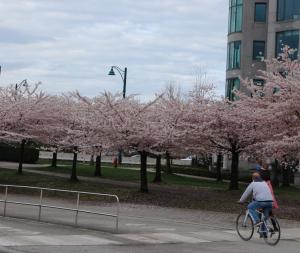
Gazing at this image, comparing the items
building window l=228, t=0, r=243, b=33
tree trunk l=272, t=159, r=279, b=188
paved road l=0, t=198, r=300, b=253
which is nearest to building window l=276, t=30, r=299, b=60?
building window l=228, t=0, r=243, b=33

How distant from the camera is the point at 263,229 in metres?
12.9

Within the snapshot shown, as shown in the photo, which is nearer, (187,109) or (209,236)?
(209,236)

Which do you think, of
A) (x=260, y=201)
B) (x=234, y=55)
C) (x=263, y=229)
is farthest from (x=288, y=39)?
(x=263, y=229)

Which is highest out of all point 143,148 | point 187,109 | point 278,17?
point 278,17

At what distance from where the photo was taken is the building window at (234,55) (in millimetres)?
59750

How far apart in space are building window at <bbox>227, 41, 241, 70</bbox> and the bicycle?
47052mm

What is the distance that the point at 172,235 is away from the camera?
1357 centimetres

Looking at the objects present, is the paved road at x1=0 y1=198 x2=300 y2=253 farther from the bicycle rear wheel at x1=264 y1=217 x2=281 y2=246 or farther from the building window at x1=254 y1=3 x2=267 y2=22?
the building window at x1=254 y1=3 x2=267 y2=22

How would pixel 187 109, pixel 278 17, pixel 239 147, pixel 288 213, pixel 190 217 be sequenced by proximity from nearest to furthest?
1. pixel 190 217
2. pixel 288 213
3. pixel 187 109
4. pixel 239 147
5. pixel 278 17

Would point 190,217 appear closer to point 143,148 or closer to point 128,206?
point 128,206

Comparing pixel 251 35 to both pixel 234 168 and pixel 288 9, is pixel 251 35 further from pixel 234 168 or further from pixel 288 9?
pixel 234 168

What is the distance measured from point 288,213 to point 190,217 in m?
4.09

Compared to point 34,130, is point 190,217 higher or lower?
lower

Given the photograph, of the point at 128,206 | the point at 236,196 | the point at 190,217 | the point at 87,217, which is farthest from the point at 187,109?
the point at 87,217
